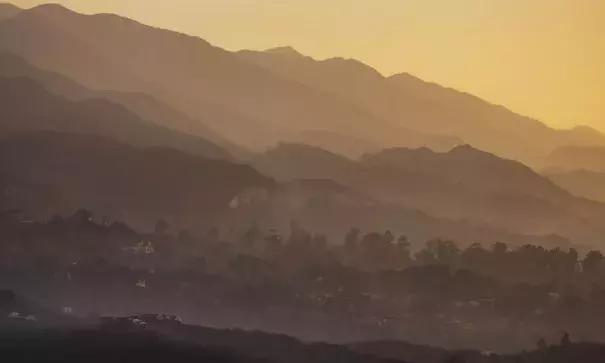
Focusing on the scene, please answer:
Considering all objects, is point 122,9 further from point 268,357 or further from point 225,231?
point 268,357

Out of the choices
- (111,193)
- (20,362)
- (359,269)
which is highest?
(111,193)

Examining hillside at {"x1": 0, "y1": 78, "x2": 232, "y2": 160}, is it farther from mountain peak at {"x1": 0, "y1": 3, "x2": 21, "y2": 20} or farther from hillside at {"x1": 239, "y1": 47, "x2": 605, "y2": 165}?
hillside at {"x1": 239, "y1": 47, "x2": 605, "y2": 165}

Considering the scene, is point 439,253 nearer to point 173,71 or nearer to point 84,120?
point 173,71

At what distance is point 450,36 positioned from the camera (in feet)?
5.77

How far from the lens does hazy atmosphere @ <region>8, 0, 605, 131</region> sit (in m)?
1.70

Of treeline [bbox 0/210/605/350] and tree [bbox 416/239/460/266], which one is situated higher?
tree [bbox 416/239/460/266]

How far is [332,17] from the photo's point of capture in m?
1.73

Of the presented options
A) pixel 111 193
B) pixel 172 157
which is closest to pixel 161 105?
pixel 172 157

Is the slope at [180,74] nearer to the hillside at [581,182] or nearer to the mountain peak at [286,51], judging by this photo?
the mountain peak at [286,51]

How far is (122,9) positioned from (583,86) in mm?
1201

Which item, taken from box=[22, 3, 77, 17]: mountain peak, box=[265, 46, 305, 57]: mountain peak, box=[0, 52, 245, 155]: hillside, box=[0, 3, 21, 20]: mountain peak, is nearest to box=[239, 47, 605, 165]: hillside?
box=[265, 46, 305, 57]: mountain peak

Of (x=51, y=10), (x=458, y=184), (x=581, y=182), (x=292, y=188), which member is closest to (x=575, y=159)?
(x=581, y=182)

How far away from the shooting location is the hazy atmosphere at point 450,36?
170 cm

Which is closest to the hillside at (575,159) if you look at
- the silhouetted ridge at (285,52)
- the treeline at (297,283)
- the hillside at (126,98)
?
the treeline at (297,283)
